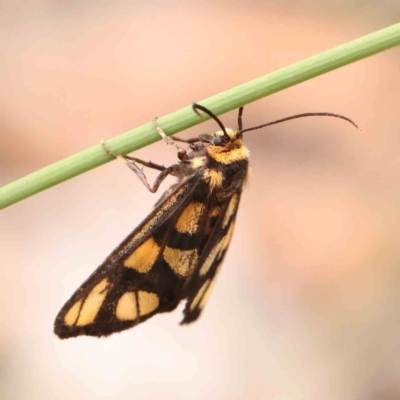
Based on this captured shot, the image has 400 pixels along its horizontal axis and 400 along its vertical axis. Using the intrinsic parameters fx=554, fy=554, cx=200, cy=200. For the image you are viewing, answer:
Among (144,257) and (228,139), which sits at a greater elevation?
(228,139)

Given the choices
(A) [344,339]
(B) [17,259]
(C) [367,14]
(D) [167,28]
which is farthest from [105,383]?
(C) [367,14]

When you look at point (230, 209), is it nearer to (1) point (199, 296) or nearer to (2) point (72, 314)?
(1) point (199, 296)

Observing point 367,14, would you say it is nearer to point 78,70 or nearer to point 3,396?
point 78,70

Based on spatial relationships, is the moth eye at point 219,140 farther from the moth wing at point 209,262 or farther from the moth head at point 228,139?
the moth wing at point 209,262

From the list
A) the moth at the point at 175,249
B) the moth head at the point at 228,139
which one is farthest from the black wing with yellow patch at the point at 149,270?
the moth head at the point at 228,139

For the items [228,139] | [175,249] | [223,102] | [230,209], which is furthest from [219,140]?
[223,102]

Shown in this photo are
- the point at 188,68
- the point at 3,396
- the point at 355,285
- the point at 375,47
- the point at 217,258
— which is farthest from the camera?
the point at 188,68
